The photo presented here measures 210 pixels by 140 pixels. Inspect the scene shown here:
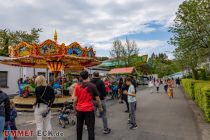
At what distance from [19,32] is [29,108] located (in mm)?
32081

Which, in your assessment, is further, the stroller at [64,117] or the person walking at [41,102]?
the stroller at [64,117]

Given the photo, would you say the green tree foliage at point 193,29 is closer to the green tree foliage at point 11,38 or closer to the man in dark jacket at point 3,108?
the man in dark jacket at point 3,108

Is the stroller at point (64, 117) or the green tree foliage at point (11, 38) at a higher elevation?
the green tree foliage at point (11, 38)

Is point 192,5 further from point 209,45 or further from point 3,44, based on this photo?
point 3,44

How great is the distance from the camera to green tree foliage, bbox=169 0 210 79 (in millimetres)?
16781

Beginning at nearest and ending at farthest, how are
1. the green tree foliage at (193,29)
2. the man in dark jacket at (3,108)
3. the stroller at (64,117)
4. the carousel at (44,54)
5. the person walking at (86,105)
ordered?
1. the man in dark jacket at (3,108)
2. the person walking at (86,105)
3. the stroller at (64,117)
4. the carousel at (44,54)
5. the green tree foliage at (193,29)

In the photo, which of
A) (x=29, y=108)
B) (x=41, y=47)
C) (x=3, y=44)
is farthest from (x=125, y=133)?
(x=3, y=44)

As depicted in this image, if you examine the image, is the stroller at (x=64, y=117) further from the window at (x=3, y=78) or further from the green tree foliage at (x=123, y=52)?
the green tree foliage at (x=123, y=52)

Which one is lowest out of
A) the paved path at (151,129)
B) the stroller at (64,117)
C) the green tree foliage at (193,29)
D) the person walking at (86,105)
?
the paved path at (151,129)

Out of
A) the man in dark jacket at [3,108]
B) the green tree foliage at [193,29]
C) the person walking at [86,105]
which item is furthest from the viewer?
the green tree foliage at [193,29]

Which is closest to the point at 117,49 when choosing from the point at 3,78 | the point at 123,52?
the point at 123,52

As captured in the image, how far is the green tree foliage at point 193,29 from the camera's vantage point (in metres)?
16.8

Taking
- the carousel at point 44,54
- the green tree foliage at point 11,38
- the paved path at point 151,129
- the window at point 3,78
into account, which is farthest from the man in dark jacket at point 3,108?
the green tree foliage at point 11,38

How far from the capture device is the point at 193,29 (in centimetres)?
1764
